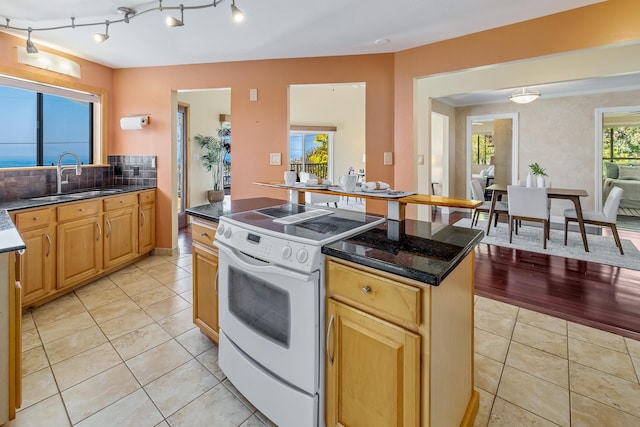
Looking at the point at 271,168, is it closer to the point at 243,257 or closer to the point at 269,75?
the point at 269,75

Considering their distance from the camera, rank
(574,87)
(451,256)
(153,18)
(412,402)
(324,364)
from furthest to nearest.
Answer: (574,87) < (153,18) < (324,364) < (451,256) < (412,402)

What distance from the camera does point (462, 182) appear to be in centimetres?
761

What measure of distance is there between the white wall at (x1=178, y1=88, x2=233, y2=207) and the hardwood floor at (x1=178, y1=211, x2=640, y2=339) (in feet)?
15.8

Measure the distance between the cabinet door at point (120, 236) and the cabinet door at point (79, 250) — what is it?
0.10m

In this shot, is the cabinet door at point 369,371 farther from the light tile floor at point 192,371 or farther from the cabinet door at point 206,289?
the cabinet door at point 206,289

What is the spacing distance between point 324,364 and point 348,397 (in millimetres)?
154

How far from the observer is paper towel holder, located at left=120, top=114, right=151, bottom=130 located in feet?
13.1

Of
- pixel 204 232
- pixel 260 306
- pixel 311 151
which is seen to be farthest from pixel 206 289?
pixel 311 151

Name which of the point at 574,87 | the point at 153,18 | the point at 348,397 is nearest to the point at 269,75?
the point at 153,18

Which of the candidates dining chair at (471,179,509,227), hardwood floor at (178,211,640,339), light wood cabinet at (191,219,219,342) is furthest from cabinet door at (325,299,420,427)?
dining chair at (471,179,509,227)

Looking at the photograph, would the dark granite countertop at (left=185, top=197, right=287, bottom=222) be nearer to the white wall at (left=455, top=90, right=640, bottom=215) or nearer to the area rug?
the area rug

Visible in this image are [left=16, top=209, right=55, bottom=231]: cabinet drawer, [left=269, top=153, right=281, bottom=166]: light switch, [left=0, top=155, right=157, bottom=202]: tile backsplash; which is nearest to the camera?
[left=16, top=209, right=55, bottom=231]: cabinet drawer

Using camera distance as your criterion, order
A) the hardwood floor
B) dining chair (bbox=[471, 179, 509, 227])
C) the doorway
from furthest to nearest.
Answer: the doorway, dining chair (bbox=[471, 179, 509, 227]), the hardwood floor

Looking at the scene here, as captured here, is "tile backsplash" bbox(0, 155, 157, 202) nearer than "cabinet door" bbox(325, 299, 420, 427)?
No
